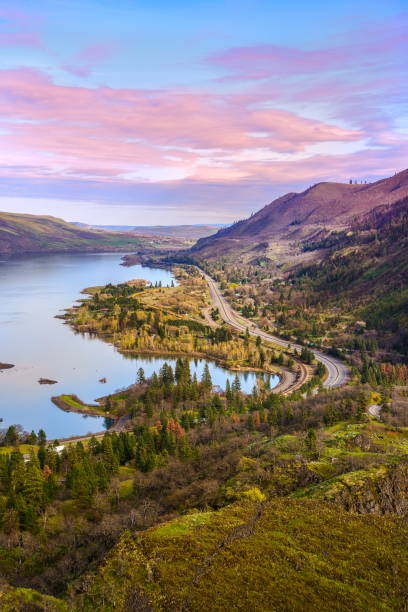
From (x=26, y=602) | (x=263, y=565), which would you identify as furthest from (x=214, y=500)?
(x=26, y=602)

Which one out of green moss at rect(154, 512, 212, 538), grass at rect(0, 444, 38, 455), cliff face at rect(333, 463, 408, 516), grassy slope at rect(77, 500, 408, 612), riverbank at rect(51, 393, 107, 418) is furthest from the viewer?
riverbank at rect(51, 393, 107, 418)

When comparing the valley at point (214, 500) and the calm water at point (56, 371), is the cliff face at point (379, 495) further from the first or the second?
the calm water at point (56, 371)

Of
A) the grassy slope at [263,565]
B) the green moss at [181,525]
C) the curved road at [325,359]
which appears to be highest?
the grassy slope at [263,565]

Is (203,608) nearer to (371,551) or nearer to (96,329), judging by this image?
(371,551)

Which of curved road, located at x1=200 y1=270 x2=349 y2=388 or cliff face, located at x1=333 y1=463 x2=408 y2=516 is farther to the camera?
curved road, located at x1=200 y1=270 x2=349 y2=388

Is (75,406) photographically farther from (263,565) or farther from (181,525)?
(263,565)

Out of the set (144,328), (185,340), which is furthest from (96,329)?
(185,340)

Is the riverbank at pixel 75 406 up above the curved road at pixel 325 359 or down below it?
below

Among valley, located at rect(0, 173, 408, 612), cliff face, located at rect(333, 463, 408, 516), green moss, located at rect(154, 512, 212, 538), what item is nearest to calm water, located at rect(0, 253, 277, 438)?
valley, located at rect(0, 173, 408, 612)

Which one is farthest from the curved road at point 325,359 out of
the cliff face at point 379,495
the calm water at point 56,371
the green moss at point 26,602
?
the green moss at point 26,602

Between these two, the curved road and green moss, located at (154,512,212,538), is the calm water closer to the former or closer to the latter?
the curved road

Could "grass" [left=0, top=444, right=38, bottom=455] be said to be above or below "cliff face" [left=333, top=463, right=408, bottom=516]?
below

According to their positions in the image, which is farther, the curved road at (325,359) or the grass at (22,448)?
the curved road at (325,359)
